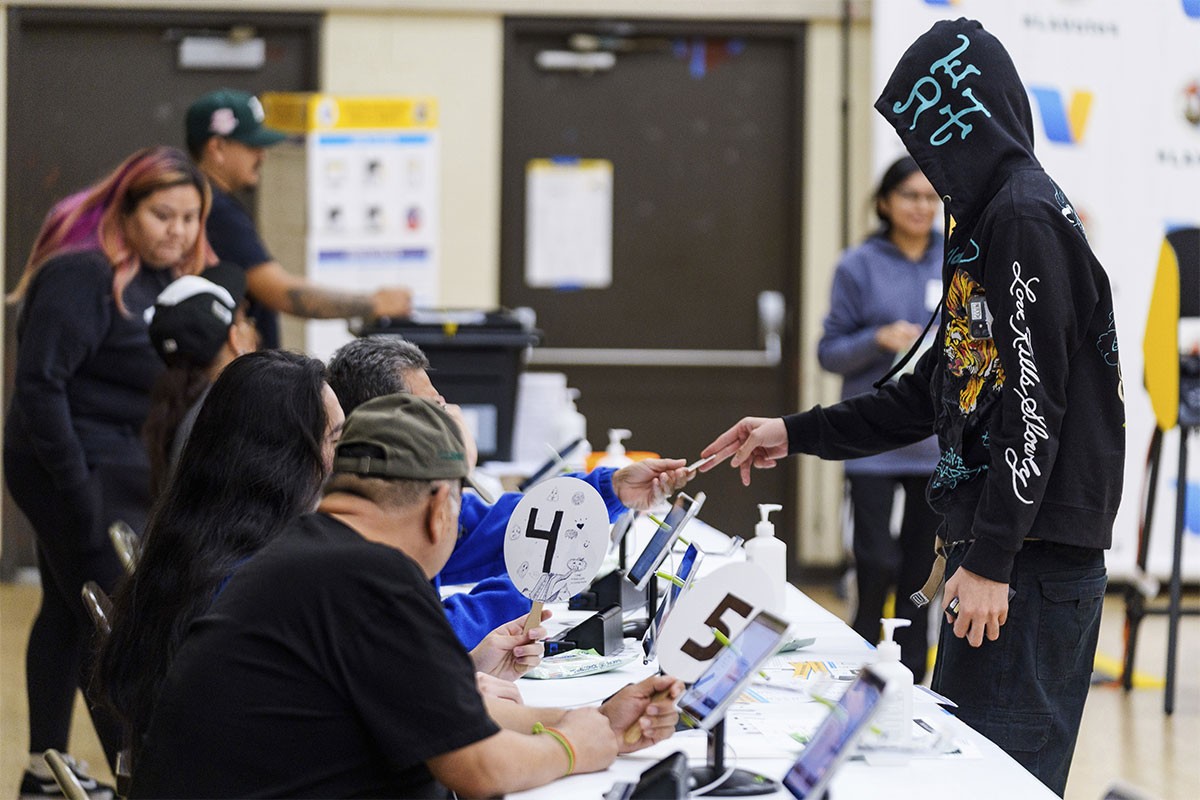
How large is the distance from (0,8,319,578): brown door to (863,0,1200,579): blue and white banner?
2.78m

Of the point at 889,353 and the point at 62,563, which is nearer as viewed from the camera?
the point at 62,563

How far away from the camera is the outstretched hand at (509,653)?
6.73 feet

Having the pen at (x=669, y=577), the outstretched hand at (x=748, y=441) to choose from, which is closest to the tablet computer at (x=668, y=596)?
the pen at (x=669, y=577)

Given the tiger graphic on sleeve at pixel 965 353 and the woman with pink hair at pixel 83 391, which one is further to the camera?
the woman with pink hair at pixel 83 391

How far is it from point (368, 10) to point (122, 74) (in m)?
1.06

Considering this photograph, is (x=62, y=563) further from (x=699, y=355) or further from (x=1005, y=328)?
(x=699, y=355)

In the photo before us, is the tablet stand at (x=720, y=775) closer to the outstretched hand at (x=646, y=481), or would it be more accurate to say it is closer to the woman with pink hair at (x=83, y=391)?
the outstretched hand at (x=646, y=481)

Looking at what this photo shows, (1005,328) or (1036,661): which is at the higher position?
(1005,328)

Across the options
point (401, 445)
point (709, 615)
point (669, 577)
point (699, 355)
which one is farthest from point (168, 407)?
point (699, 355)

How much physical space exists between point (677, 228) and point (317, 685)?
15.9ft

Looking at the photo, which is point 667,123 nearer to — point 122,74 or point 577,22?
point 577,22

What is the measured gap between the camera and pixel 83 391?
10.9 feet

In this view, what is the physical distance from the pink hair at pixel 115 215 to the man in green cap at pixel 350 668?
1.97m

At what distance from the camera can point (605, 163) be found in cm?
615
